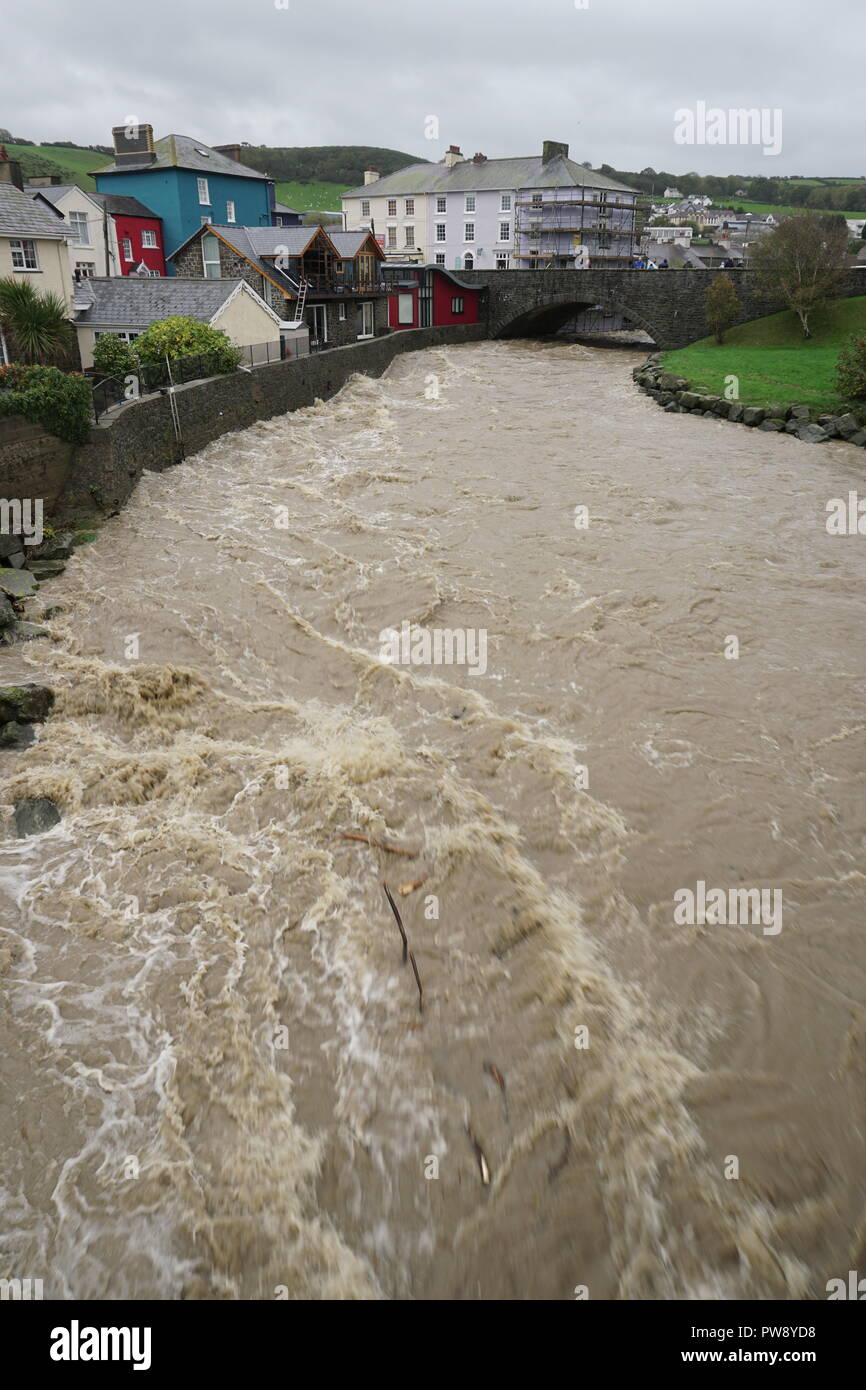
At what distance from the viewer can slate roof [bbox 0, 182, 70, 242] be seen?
26.7 meters

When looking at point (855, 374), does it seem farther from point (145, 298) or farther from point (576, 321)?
point (576, 321)

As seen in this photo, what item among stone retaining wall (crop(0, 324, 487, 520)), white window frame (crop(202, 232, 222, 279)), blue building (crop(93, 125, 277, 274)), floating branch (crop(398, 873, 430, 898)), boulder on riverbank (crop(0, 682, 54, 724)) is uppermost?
blue building (crop(93, 125, 277, 274))

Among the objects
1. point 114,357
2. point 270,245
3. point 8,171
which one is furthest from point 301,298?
point 114,357

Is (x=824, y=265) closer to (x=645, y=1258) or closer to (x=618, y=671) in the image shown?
(x=618, y=671)

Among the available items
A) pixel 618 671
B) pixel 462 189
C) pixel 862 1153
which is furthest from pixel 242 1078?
pixel 462 189

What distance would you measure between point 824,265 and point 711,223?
10509 centimetres

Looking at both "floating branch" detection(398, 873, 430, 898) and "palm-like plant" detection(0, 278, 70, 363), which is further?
"palm-like plant" detection(0, 278, 70, 363)

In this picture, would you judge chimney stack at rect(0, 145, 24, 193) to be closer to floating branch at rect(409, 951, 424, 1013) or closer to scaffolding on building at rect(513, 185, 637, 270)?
floating branch at rect(409, 951, 424, 1013)

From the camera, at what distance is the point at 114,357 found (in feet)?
83.7

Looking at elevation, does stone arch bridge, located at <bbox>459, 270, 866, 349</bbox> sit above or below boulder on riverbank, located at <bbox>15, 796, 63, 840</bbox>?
above

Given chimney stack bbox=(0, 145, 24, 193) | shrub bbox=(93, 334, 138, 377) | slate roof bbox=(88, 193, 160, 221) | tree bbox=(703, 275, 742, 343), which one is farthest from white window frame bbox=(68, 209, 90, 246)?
tree bbox=(703, 275, 742, 343)

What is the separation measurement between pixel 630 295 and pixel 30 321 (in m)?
39.8

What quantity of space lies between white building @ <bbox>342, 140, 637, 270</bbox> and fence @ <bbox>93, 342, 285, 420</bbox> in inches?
1994
